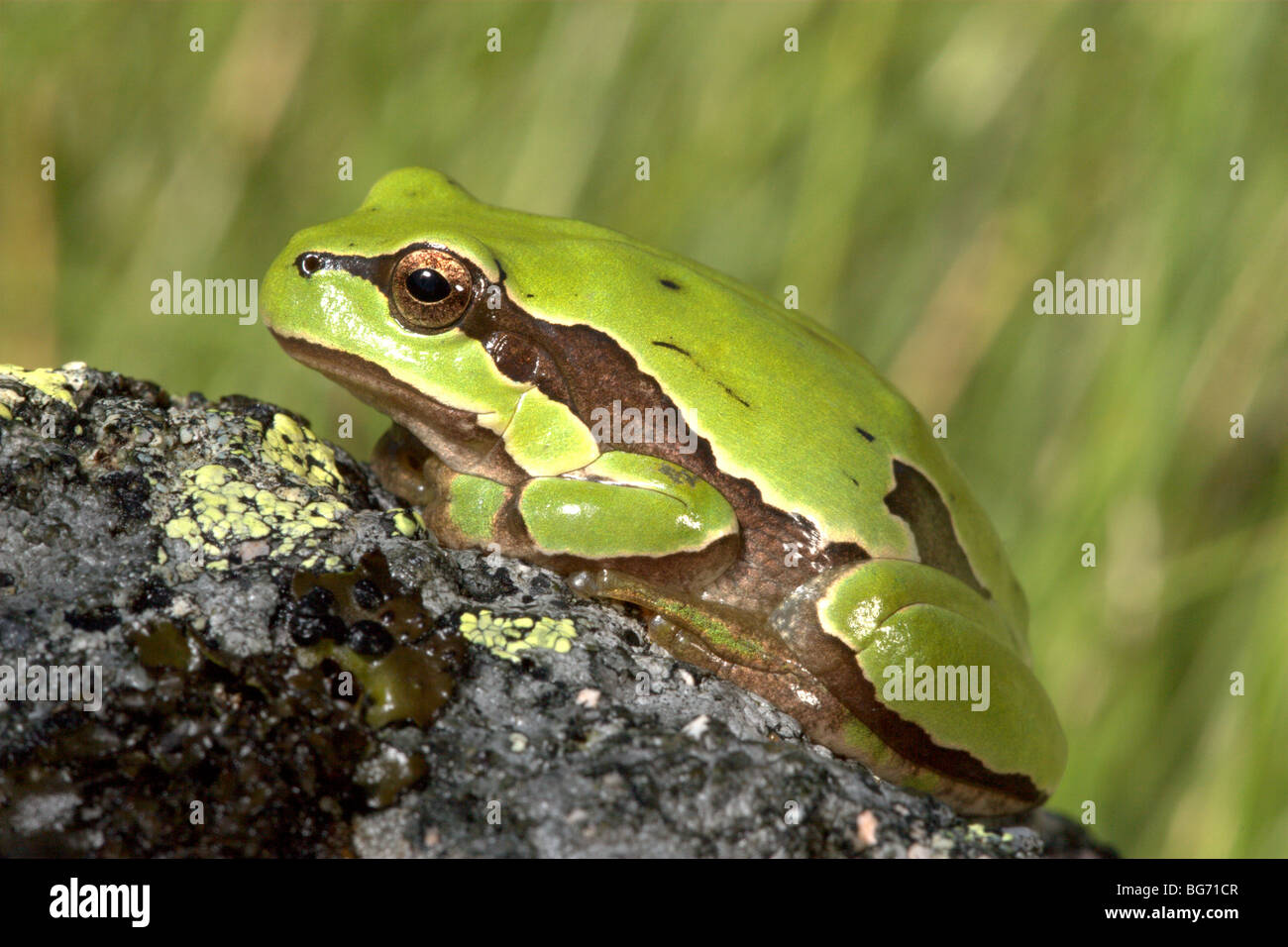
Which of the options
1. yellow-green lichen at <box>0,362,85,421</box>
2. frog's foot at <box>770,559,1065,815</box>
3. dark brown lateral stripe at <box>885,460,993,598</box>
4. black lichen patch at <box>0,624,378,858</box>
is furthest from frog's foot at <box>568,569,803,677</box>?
yellow-green lichen at <box>0,362,85,421</box>

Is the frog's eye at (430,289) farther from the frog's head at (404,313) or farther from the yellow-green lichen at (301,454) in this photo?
the yellow-green lichen at (301,454)

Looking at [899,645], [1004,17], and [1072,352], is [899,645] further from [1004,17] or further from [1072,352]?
[1004,17]

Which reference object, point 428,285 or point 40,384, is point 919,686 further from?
point 40,384

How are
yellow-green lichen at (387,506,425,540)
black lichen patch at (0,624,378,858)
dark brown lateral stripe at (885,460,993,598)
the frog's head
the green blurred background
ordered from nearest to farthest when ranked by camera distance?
black lichen patch at (0,624,378,858), yellow-green lichen at (387,506,425,540), the frog's head, dark brown lateral stripe at (885,460,993,598), the green blurred background

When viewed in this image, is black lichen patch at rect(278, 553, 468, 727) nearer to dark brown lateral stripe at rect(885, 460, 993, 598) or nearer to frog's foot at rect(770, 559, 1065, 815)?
frog's foot at rect(770, 559, 1065, 815)

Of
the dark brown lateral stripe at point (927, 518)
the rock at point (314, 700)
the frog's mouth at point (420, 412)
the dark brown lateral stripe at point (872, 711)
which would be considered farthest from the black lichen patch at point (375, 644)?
the dark brown lateral stripe at point (927, 518)

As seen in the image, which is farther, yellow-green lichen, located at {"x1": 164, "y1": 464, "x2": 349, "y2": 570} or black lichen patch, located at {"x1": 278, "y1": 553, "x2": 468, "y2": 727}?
yellow-green lichen, located at {"x1": 164, "y1": 464, "x2": 349, "y2": 570}
